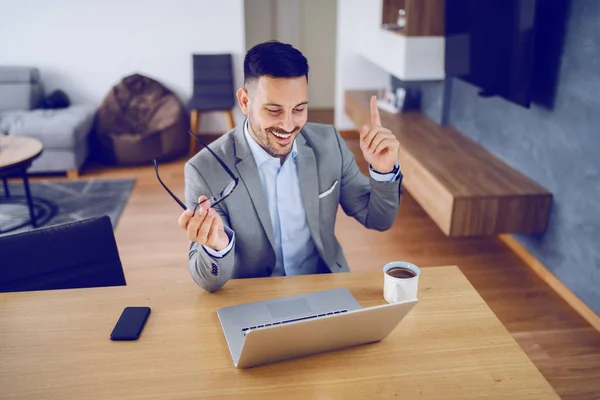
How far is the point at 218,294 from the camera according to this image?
52.7 inches

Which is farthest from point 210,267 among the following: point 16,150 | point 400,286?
point 16,150

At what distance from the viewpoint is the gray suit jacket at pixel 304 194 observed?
154 centimetres

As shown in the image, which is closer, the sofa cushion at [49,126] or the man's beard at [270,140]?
the man's beard at [270,140]

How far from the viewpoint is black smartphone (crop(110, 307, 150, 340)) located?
1.18 metres

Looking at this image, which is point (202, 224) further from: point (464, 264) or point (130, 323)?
point (464, 264)

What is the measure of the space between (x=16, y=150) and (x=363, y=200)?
262 cm

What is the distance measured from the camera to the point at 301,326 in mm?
1004

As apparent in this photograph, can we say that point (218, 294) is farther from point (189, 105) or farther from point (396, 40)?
point (189, 105)

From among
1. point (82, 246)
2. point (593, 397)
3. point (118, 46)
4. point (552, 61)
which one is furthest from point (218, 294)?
point (118, 46)

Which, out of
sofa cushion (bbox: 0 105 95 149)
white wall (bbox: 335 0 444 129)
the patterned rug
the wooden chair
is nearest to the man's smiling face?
the patterned rug

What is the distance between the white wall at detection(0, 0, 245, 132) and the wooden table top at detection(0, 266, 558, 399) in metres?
4.10

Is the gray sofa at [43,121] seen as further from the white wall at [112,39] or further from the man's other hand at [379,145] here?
the man's other hand at [379,145]

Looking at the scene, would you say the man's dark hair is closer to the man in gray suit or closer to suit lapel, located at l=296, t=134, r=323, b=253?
the man in gray suit

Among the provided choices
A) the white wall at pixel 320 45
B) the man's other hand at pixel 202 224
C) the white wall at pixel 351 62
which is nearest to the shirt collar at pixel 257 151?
the man's other hand at pixel 202 224
